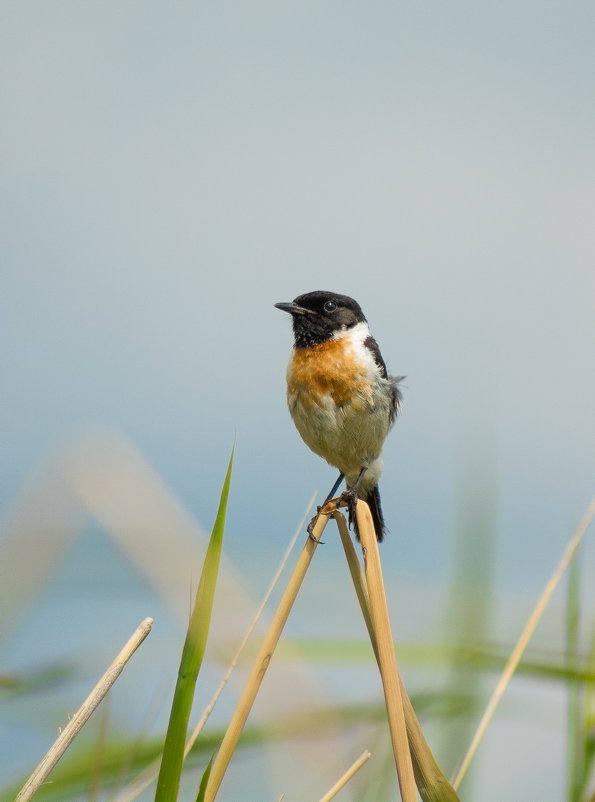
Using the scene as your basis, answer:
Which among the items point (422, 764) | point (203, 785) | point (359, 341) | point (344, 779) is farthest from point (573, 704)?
point (359, 341)

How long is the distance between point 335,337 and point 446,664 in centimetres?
235

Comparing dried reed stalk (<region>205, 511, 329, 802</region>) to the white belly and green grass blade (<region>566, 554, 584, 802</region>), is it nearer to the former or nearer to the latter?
green grass blade (<region>566, 554, 584, 802</region>)

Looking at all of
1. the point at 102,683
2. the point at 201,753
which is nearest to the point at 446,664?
the point at 201,753

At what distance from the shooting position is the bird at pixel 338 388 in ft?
12.8

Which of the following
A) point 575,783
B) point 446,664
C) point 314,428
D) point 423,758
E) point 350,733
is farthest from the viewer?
point 314,428

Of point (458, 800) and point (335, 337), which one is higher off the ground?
point (335, 337)

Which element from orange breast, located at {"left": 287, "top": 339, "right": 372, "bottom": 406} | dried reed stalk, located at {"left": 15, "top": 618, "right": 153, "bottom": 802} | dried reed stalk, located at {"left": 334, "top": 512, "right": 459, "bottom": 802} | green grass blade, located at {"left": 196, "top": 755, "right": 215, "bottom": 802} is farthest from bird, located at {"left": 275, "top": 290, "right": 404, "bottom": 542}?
green grass blade, located at {"left": 196, "top": 755, "right": 215, "bottom": 802}

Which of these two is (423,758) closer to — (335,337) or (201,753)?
(201,753)

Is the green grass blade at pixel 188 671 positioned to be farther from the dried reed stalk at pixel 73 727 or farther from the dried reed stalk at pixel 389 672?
the dried reed stalk at pixel 389 672

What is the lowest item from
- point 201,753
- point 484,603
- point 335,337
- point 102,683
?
point 201,753

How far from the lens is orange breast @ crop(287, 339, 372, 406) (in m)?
3.89

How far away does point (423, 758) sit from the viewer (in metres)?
1.80

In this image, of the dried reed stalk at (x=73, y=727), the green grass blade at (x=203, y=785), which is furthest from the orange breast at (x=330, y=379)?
the green grass blade at (x=203, y=785)

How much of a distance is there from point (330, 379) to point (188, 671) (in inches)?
96.7
